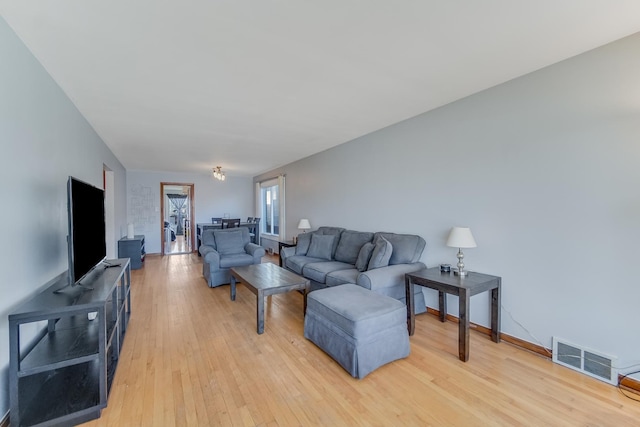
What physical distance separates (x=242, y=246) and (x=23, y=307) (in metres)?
3.48

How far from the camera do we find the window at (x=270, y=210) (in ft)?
24.8

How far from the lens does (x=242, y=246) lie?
196 inches

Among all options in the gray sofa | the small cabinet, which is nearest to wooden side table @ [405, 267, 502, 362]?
the gray sofa

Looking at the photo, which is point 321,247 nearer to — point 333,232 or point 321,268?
point 333,232

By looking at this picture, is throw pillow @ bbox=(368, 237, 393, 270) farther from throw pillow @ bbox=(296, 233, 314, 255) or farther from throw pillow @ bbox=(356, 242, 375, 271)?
throw pillow @ bbox=(296, 233, 314, 255)

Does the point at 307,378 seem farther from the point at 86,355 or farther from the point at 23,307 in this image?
the point at 23,307

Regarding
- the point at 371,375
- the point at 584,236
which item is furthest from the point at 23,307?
the point at 584,236

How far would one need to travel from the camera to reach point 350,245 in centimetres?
397

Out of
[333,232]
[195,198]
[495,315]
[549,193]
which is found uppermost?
[195,198]

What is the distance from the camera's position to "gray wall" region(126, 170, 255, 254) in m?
7.20

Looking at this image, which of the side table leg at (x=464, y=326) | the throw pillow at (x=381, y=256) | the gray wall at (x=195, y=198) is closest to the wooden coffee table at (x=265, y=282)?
the throw pillow at (x=381, y=256)

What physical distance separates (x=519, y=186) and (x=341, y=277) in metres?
2.00

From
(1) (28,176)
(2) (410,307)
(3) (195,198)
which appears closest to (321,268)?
(2) (410,307)

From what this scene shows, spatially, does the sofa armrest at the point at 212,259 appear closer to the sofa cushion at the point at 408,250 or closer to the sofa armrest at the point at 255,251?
the sofa armrest at the point at 255,251
